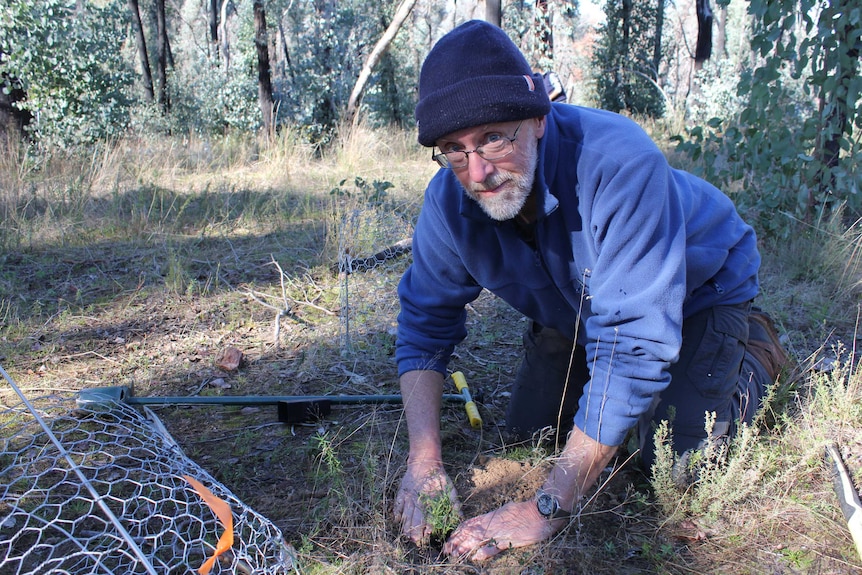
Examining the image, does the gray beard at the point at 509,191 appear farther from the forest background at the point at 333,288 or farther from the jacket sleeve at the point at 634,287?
the forest background at the point at 333,288

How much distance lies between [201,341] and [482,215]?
2205 millimetres

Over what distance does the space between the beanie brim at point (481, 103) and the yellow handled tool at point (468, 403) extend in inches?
49.5

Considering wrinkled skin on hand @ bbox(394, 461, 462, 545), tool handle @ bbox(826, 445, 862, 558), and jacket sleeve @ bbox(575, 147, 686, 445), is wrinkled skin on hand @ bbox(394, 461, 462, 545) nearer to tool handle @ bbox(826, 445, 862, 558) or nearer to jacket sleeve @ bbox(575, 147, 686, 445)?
jacket sleeve @ bbox(575, 147, 686, 445)

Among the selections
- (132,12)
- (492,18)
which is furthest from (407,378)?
(132,12)

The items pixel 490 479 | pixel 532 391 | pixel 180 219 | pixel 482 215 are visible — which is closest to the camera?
pixel 482 215

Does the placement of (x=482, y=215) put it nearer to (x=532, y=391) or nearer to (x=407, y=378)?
(x=407, y=378)

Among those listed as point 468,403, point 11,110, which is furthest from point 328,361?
point 11,110

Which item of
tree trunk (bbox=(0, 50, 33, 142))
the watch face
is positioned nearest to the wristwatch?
the watch face

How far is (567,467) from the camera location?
6.51 feet

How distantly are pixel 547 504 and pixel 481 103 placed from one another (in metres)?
1.17

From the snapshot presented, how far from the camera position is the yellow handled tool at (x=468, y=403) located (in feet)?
9.05

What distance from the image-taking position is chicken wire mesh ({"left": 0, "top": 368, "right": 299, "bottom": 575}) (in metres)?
1.88

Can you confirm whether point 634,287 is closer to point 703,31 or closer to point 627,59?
point 703,31

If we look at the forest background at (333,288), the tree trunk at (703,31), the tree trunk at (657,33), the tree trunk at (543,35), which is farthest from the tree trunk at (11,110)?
the tree trunk at (657,33)
